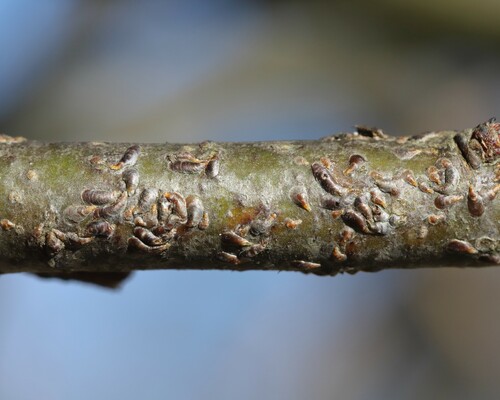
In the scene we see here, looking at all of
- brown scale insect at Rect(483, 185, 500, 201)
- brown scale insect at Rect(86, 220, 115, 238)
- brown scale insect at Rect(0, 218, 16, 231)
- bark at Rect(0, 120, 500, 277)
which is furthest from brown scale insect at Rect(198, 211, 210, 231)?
brown scale insect at Rect(483, 185, 500, 201)

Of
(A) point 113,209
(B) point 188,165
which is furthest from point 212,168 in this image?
(A) point 113,209

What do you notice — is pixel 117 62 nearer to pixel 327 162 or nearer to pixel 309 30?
pixel 309 30

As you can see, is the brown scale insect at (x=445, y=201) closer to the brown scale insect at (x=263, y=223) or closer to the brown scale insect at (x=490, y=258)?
the brown scale insect at (x=490, y=258)

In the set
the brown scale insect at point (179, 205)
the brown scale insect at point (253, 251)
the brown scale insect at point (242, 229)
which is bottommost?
the brown scale insect at point (253, 251)

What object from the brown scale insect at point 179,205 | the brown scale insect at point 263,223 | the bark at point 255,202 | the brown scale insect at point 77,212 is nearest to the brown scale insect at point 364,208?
the bark at point 255,202

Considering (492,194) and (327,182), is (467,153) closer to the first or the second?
(492,194)

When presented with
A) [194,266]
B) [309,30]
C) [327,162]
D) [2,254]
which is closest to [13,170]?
[2,254]
